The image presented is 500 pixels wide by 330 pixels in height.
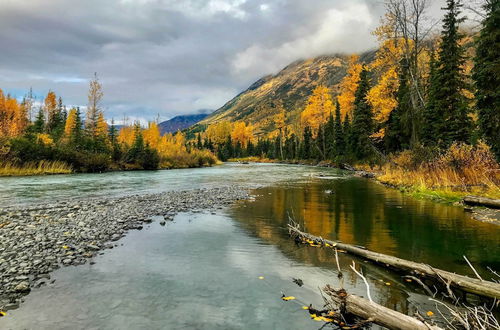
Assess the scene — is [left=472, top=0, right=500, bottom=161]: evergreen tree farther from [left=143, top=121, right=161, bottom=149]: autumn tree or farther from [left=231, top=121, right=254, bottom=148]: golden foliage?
[left=231, top=121, right=254, bottom=148]: golden foliage

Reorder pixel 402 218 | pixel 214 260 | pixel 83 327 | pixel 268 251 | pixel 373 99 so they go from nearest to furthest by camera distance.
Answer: pixel 83 327, pixel 214 260, pixel 268 251, pixel 402 218, pixel 373 99

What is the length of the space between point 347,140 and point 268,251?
5354 centimetres

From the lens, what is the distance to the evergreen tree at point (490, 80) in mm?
16797

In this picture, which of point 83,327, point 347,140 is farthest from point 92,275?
point 347,140

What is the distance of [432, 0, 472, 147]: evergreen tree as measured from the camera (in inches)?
1158

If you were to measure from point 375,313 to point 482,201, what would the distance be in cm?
1228

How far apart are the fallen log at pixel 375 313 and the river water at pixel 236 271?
2.15 feet

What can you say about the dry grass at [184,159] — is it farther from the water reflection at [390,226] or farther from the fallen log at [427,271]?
the fallen log at [427,271]

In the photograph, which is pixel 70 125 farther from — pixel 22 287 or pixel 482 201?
pixel 482 201

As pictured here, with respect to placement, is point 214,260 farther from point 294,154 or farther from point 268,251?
point 294,154

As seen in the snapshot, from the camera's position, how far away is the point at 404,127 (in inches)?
1448

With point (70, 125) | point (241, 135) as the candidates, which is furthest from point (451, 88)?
point (241, 135)

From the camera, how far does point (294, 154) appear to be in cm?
9419

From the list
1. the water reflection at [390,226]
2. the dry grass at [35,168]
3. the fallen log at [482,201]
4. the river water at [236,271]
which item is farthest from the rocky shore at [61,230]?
the dry grass at [35,168]
